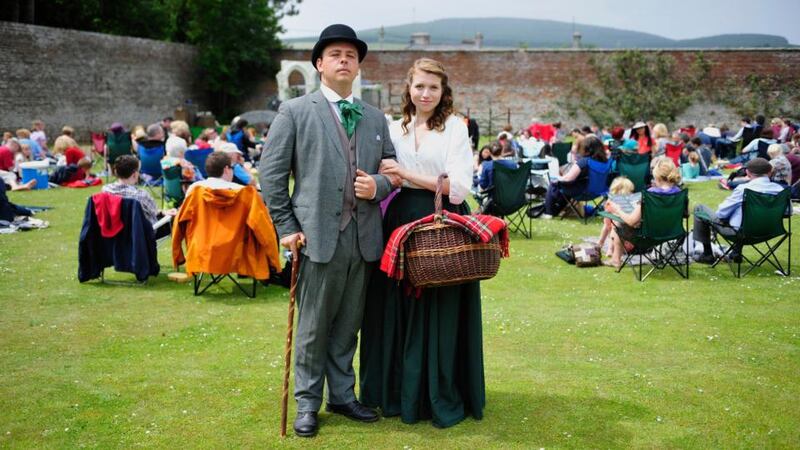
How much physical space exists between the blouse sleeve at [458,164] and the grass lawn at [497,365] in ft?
4.00

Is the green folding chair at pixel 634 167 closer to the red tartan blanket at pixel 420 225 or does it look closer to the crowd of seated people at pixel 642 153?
the crowd of seated people at pixel 642 153

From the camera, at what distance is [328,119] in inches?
153

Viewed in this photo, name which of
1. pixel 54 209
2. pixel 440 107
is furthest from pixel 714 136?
pixel 440 107

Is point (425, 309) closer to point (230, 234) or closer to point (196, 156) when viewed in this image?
point (230, 234)

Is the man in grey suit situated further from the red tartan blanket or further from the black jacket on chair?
the black jacket on chair

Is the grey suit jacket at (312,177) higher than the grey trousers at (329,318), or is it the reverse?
the grey suit jacket at (312,177)

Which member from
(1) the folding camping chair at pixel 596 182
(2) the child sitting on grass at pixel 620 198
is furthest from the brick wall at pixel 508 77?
(2) the child sitting on grass at pixel 620 198

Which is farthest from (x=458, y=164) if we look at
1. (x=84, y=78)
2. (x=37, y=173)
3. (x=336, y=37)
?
(x=84, y=78)

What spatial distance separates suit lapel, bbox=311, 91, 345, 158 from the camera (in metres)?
3.88

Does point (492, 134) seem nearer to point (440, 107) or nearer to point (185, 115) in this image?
point (185, 115)

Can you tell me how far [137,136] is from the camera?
51.4 feet

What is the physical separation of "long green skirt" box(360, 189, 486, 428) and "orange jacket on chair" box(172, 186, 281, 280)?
2.89 meters

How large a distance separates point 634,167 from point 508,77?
76.0 ft

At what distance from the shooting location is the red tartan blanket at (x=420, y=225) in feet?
12.3
